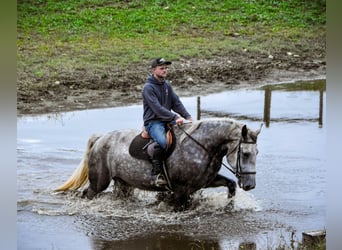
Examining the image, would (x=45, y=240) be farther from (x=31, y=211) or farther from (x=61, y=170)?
(x=61, y=170)

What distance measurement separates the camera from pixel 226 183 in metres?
6.44

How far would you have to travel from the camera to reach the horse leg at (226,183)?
641 cm

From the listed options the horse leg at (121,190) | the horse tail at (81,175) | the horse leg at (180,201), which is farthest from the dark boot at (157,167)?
the horse tail at (81,175)

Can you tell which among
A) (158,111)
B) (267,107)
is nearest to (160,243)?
(158,111)

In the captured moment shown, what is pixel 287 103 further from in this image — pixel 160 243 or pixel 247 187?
pixel 160 243

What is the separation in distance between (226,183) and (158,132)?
2.40ft

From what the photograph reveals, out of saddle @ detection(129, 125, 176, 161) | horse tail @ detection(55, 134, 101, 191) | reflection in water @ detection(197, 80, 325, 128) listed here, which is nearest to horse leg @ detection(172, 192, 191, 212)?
saddle @ detection(129, 125, 176, 161)

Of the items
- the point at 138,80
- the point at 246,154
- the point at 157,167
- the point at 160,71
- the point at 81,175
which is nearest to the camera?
the point at 246,154

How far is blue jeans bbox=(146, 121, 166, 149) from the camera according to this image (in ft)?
20.2

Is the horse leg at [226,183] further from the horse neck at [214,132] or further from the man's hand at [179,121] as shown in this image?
the man's hand at [179,121]

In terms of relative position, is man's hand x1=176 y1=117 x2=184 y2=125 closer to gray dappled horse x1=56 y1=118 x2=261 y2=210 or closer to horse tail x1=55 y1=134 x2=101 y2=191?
gray dappled horse x1=56 y1=118 x2=261 y2=210

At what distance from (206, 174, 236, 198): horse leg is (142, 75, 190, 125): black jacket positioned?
66cm
